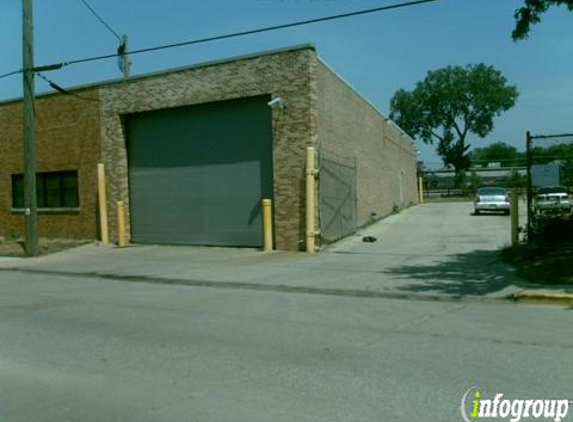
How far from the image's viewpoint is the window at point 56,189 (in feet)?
82.9

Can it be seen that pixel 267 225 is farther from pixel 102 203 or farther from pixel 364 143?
pixel 364 143

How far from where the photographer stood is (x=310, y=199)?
18969mm

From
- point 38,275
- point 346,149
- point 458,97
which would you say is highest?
point 458,97

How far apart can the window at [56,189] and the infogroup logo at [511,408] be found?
21.6 meters

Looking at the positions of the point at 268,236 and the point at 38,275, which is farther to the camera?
the point at 268,236

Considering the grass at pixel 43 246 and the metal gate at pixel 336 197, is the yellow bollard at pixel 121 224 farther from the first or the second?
the metal gate at pixel 336 197

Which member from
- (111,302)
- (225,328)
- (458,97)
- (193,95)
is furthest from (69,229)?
(458,97)

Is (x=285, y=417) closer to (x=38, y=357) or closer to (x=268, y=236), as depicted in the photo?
(x=38, y=357)

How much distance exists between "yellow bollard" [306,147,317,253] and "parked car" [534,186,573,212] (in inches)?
239

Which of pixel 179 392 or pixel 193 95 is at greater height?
pixel 193 95

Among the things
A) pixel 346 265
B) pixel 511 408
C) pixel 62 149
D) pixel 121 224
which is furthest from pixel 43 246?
pixel 511 408

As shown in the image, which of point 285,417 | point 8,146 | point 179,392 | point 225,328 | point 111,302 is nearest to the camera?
point 285,417

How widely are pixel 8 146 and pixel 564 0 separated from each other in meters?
21.6

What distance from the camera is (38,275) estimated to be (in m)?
17.4
